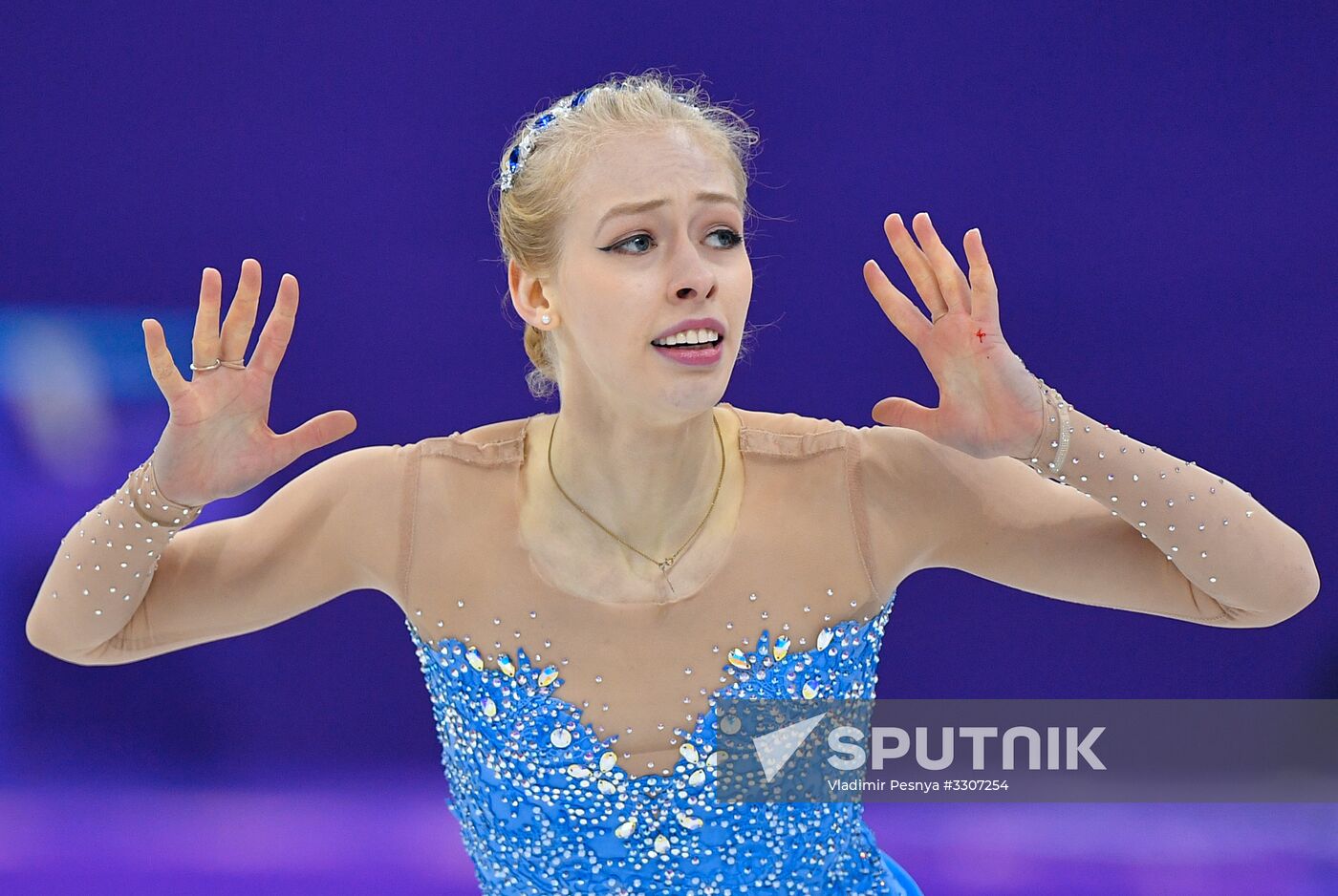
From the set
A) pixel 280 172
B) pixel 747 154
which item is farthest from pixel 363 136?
pixel 747 154

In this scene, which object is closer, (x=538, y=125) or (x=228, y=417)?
(x=228, y=417)

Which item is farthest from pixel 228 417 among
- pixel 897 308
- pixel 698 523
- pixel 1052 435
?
pixel 1052 435

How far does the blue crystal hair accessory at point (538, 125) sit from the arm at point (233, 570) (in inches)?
15.8

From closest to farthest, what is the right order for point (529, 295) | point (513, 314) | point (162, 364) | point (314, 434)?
point (162, 364) < point (314, 434) < point (529, 295) < point (513, 314)

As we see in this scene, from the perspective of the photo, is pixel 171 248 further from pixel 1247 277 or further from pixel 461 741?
pixel 1247 277

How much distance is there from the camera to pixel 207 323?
175cm

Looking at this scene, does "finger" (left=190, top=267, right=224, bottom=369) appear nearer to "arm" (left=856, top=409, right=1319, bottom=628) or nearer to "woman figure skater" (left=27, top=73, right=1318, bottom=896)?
"woman figure skater" (left=27, top=73, right=1318, bottom=896)

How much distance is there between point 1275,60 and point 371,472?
1.95m

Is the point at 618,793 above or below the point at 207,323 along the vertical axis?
below

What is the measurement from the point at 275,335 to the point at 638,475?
0.50m

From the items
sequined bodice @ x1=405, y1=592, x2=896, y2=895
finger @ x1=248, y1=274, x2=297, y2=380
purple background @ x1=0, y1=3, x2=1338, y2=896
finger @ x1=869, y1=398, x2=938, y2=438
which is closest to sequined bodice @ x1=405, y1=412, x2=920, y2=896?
sequined bodice @ x1=405, y1=592, x2=896, y2=895

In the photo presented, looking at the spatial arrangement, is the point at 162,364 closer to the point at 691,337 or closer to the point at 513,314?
the point at 691,337

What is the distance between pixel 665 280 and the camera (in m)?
1.81

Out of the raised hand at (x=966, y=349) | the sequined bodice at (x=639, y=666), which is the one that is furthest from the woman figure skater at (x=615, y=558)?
the raised hand at (x=966, y=349)
